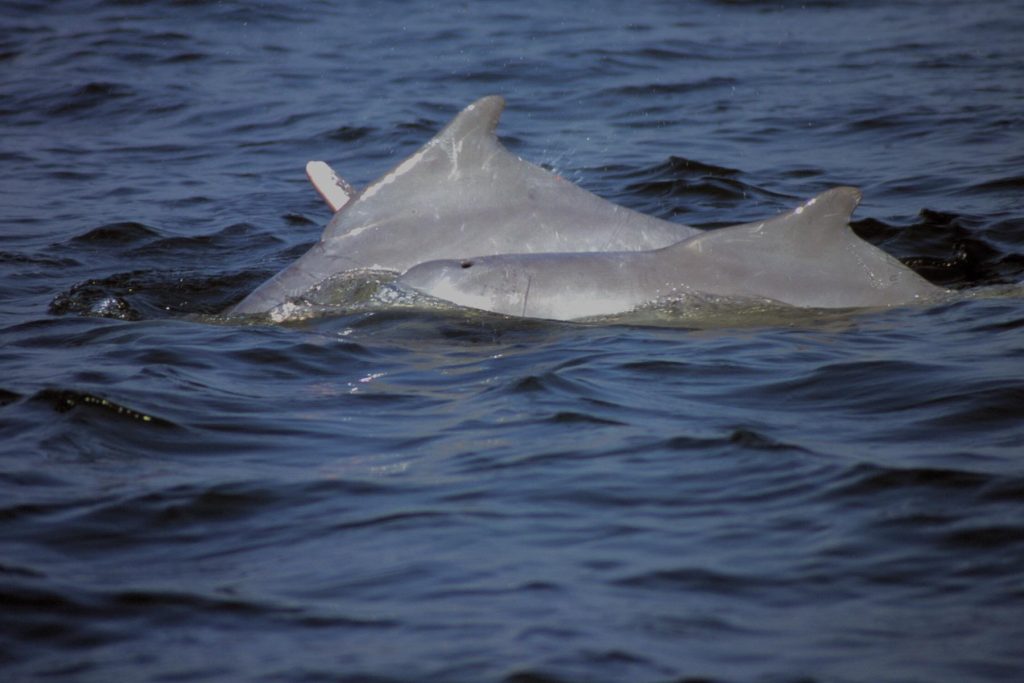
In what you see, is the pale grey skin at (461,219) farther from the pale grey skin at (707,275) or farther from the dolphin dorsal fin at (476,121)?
the pale grey skin at (707,275)

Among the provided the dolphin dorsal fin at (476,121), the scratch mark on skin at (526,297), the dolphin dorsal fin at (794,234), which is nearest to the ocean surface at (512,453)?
the scratch mark on skin at (526,297)

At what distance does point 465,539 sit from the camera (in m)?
4.95

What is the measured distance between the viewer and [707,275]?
7645 mm

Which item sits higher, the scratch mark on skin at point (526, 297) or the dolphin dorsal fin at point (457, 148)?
the dolphin dorsal fin at point (457, 148)

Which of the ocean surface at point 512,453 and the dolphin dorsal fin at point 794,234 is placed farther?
the dolphin dorsal fin at point 794,234

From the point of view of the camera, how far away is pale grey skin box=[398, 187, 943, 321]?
301 inches

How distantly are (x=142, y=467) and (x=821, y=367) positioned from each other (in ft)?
10.6

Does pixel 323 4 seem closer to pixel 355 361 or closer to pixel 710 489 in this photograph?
pixel 355 361

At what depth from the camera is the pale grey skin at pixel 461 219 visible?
8.20 metres

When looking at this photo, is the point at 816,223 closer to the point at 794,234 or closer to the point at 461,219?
the point at 794,234

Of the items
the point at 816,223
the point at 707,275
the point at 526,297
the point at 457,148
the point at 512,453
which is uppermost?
the point at 457,148

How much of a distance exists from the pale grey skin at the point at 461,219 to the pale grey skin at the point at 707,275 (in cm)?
34

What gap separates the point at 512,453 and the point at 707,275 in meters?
2.24

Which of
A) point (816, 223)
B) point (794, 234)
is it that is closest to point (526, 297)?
point (794, 234)
